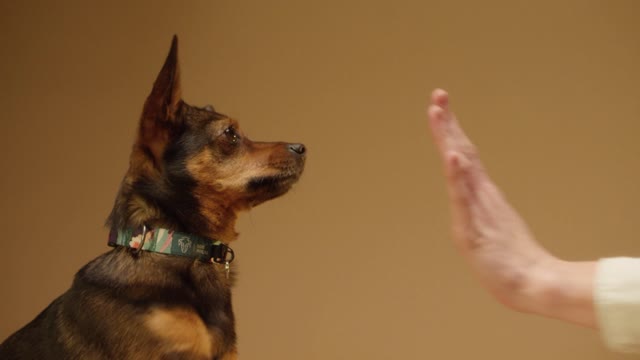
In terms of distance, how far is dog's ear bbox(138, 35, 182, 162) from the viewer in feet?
4.76

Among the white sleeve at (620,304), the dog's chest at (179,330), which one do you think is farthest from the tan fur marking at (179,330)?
the white sleeve at (620,304)

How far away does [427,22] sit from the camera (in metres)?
2.77

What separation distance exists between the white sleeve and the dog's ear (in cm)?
96

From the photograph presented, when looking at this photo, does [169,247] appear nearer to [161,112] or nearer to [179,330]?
[179,330]

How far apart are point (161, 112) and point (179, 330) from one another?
47cm

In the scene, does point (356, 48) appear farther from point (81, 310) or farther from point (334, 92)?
point (81, 310)

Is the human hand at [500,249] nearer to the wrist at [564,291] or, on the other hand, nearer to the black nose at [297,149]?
the wrist at [564,291]

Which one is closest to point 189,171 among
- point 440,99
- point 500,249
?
point 440,99

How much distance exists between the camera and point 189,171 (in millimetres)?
1504

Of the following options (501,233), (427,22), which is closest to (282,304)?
(427,22)

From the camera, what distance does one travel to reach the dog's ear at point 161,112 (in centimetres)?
145

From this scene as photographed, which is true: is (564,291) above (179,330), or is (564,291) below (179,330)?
above

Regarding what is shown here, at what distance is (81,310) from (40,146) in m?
1.92

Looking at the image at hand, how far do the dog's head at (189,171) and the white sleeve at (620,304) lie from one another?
2.86ft
